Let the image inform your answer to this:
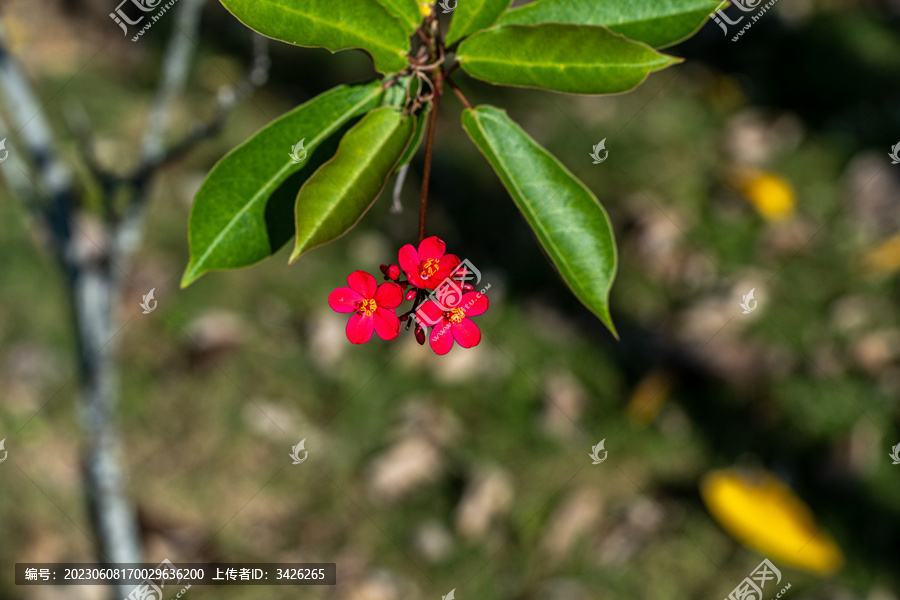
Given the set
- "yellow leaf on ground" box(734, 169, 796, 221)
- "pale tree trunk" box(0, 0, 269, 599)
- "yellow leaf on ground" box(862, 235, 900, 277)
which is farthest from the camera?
"yellow leaf on ground" box(734, 169, 796, 221)

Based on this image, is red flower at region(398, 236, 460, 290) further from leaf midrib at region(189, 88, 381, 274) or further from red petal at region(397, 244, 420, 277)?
leaf midrib at region(189, 88, 381, 274)

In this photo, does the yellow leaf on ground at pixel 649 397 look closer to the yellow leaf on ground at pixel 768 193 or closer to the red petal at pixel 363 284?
the yellow leaf on ground at pixel 768 193

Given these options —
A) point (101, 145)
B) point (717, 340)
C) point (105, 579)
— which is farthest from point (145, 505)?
point (717, 340)

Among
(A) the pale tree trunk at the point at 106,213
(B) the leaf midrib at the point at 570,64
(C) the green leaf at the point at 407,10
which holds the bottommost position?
(A) the pale tree trunk at the point at 106,213

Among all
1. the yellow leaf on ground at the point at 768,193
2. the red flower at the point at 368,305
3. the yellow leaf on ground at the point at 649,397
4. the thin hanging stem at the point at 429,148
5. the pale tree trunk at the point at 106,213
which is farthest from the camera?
the yellow leaf on ground at the point at 768,193

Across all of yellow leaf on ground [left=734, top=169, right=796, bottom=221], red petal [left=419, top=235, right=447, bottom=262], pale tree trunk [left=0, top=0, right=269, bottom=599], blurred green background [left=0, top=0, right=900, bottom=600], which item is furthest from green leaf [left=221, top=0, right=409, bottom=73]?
yellow leaf on ground [left=734, top=169, right=796, bottom=221]

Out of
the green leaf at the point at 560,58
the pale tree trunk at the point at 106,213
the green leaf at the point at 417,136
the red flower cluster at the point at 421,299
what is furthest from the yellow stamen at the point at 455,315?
the pale tree trunk at the point at 106,213
